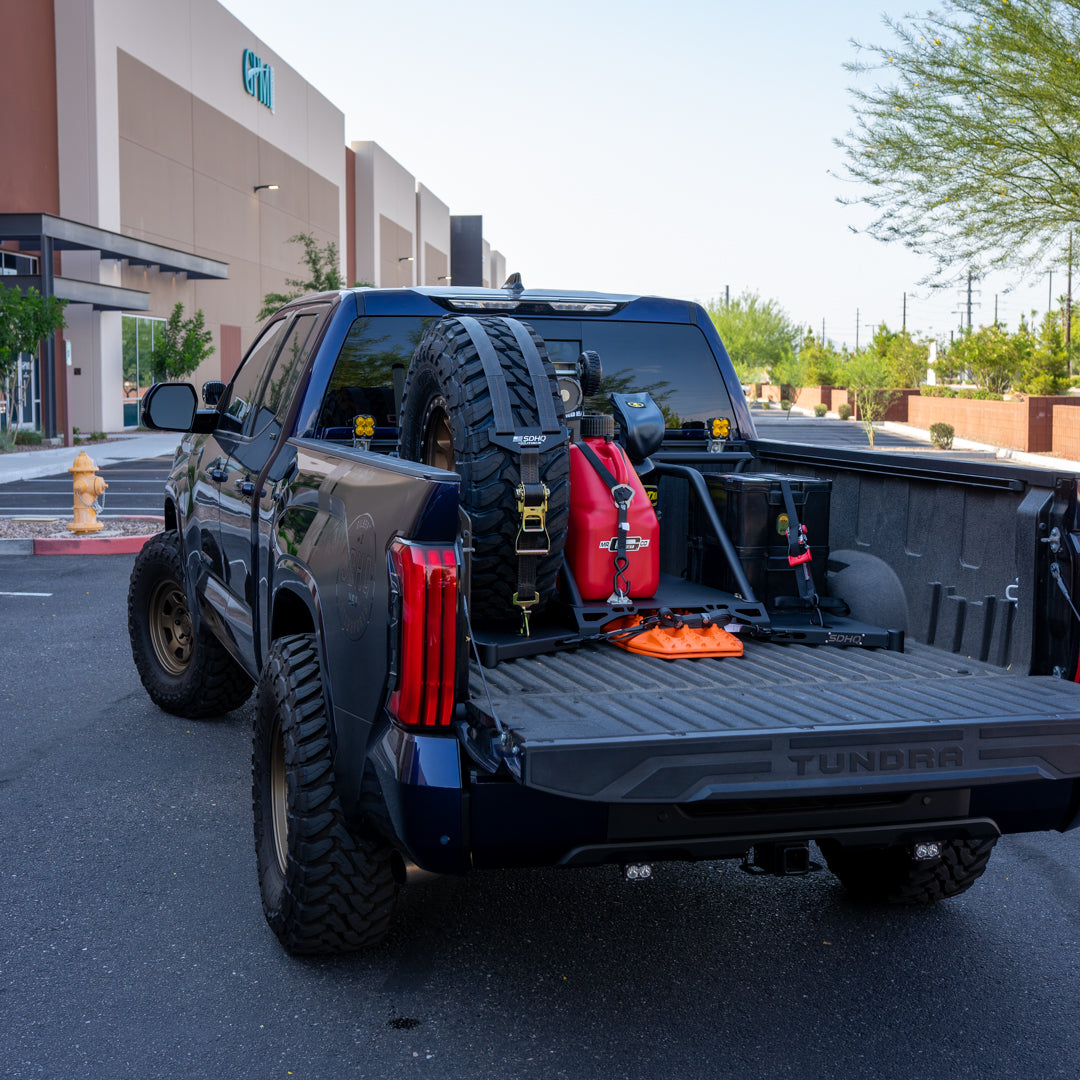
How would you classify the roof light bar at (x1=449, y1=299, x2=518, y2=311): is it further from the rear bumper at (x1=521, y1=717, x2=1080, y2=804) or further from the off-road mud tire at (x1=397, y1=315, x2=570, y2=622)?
the rear bumper at (x1=521, y1=717, x2=1080, y2=804)

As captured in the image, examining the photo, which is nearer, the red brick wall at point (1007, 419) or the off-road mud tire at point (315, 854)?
the off-road mud tire at point (315, 854)

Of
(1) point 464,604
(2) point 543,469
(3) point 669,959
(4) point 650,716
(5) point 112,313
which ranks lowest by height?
(3) point 669,959

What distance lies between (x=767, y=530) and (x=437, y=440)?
1.18m

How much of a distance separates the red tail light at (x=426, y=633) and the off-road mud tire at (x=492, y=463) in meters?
0.70

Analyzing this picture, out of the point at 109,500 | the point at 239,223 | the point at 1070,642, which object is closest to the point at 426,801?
the point at 1070,642

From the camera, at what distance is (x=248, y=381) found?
19.9ft

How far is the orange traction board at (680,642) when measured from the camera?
12.9ft

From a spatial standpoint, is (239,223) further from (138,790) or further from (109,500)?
(138,790)

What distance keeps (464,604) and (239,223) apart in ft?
150

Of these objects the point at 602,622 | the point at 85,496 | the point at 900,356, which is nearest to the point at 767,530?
the point at 602,622

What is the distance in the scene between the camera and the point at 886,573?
4465 millimetres

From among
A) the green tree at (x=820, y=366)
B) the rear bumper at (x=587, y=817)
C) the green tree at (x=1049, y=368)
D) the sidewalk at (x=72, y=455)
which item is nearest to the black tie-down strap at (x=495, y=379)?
the rear bumper at (x=587, y=817)

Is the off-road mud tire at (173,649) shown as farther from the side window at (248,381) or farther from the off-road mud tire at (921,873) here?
the off-road mud tire at (921,873)

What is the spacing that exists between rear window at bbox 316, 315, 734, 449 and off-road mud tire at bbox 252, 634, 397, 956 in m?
1.30
